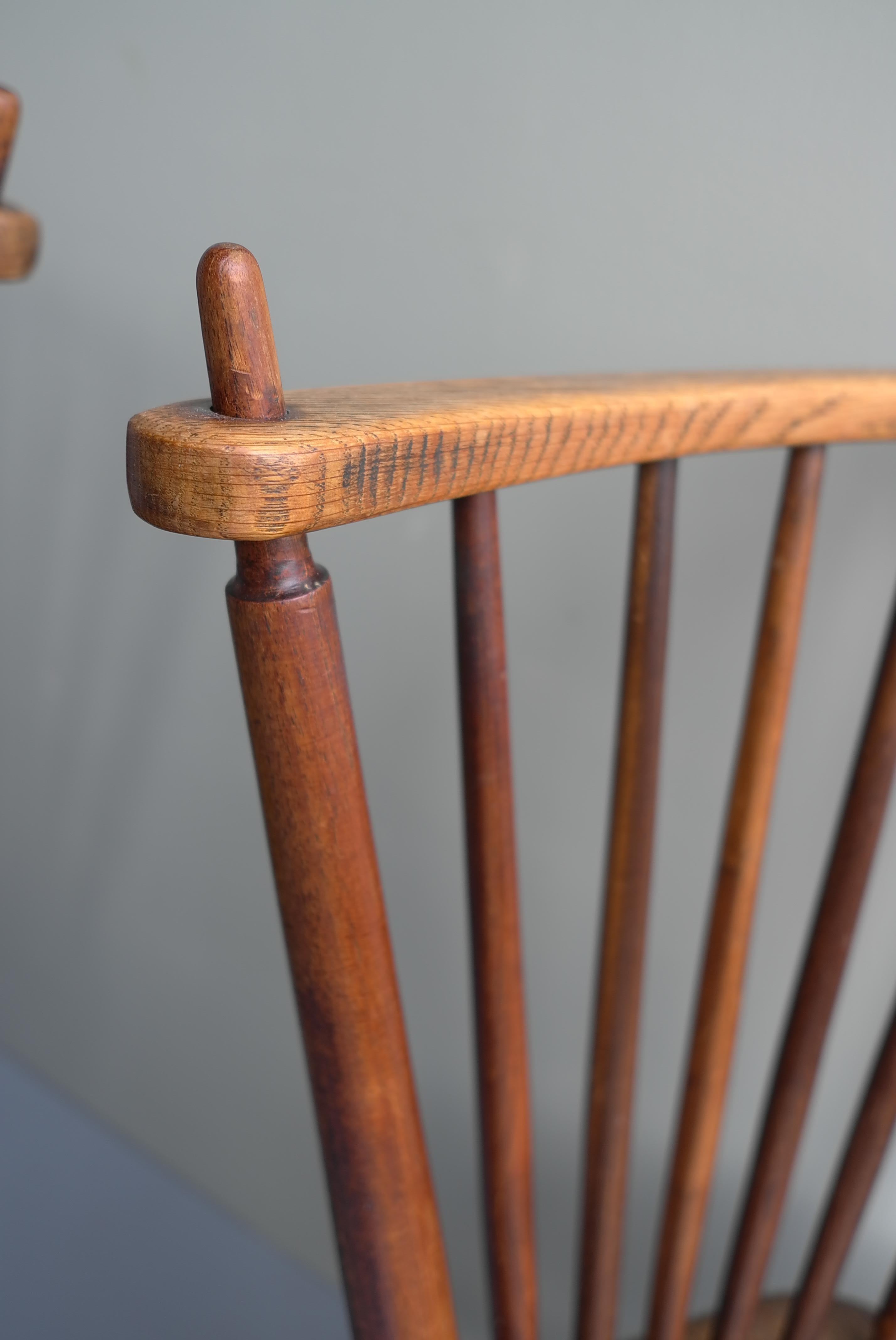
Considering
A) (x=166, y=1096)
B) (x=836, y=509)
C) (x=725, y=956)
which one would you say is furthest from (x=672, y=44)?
(x=166, y=1096)

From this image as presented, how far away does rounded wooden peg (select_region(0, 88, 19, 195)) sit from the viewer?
0.95 ft

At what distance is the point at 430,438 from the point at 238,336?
3 cm

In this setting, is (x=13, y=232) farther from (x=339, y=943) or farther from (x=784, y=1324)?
(x=784, y=1324)

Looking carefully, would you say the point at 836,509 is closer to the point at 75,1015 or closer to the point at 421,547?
the point at 421,547

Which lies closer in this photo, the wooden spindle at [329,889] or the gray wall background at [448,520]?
the wooden spindle at [329,889]

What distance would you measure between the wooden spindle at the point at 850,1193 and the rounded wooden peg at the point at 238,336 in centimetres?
26

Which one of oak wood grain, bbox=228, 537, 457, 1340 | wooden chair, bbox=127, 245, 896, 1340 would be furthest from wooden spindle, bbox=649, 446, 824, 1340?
oak wood grain, bbox=228, 537, 457, 1340

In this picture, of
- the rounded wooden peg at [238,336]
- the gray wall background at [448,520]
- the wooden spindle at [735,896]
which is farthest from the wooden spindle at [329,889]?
the gray wall background at [448,520]

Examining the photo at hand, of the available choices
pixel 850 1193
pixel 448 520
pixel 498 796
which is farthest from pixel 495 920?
pixel 448 520

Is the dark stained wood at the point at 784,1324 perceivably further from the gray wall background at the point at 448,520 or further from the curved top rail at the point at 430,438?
the curved top rail at the point at 430,438

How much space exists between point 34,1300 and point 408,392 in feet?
1.71

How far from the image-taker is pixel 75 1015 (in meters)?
0.86

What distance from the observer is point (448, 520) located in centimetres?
52

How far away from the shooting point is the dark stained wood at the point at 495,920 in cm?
22
